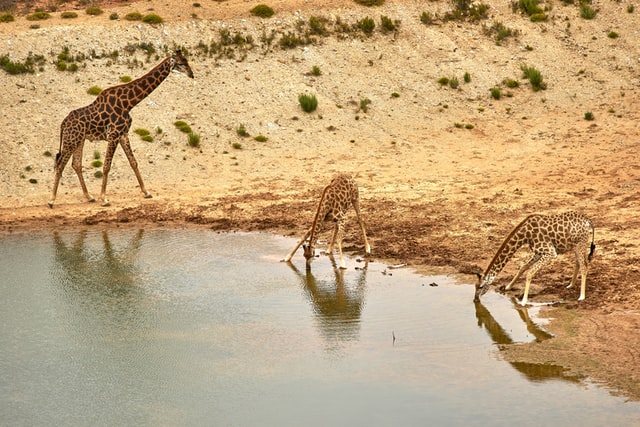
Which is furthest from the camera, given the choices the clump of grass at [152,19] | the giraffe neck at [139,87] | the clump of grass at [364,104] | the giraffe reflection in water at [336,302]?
the clump of grass at [152,19]

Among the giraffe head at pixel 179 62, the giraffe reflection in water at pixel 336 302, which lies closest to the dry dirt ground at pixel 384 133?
the giraffe reflection in water at pixel 336 302

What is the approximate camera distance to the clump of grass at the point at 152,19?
39031 millimetres

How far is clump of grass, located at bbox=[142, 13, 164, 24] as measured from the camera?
3903 centimetres

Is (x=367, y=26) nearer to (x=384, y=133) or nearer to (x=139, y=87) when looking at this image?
(x=384, y=133)

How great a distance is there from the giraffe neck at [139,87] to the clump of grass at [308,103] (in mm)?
6900

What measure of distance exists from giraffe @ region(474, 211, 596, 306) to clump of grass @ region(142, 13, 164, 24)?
24150mm

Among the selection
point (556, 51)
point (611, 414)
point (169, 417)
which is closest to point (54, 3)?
point (556, 51)

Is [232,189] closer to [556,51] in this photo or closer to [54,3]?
[556,51]

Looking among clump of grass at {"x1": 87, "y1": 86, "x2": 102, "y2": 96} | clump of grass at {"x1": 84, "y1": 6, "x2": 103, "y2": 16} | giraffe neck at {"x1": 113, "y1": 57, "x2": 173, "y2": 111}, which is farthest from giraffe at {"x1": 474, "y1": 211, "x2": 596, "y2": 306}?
clump of grass at {"x1": 84, "y1": 6, "x2": 103, "y2": 16}

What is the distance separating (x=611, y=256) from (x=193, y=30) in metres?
23.1

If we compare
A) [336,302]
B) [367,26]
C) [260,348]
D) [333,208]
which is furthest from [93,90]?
[260,348]

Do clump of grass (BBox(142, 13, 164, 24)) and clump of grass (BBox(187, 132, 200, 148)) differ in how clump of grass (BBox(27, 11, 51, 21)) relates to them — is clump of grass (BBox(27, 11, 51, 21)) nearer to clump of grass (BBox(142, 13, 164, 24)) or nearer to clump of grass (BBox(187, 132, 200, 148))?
clump of grass (BBox(142, 13, 164, 24))

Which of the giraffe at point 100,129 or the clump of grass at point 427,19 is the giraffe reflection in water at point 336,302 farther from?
the clump of grass at point 427,19

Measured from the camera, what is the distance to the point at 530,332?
17.4m
